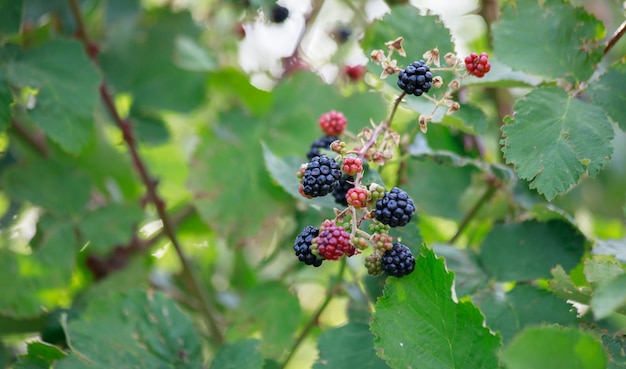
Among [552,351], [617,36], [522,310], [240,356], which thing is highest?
[617,36]

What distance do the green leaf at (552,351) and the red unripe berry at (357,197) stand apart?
274mm

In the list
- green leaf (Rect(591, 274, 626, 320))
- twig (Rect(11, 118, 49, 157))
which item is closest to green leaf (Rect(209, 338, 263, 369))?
green leaf (Rect(591, 274, 626, 320))

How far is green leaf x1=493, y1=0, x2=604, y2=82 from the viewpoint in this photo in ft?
3.43

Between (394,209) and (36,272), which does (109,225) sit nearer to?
(36,272)

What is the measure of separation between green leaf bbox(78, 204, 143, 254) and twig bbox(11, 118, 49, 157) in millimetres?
263

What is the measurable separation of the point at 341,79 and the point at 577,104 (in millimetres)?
841

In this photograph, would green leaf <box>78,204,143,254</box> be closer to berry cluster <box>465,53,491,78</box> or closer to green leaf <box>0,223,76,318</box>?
green leaf <box>0,223,76,318</box>

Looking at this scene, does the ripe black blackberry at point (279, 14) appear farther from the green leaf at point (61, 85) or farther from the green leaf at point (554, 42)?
the green leaf at point (554, 42)

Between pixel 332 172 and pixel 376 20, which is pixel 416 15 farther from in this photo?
pixel 332 172

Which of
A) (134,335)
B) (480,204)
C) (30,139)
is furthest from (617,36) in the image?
(30,139)

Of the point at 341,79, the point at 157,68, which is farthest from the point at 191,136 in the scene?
the point at 341,79

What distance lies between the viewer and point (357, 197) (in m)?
0.85

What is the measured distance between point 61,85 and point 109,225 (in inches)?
15.2

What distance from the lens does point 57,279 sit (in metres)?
1.43
